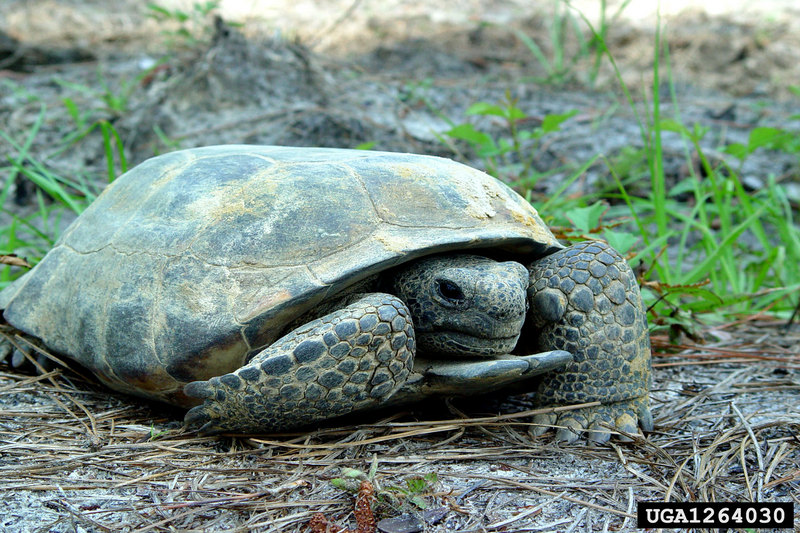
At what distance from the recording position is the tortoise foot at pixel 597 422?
2.02 m

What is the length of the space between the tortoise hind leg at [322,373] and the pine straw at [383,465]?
132mm

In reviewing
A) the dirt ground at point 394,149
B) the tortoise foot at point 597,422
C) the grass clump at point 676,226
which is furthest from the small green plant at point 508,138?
the tortoise foot at point 597,422

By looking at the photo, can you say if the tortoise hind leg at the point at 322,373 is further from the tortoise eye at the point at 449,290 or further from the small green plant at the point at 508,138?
the small green plant at the point at 508,138

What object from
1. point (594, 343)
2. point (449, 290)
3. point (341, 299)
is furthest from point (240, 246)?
point (594, 343)

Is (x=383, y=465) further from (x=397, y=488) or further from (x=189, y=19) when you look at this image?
(x=189, y=19)

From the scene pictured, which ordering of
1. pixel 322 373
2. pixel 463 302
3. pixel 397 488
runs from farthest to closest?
1. pixel 463 302
2. pixel 322 373
3. pixel 397 488

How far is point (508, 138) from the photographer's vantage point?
539cm

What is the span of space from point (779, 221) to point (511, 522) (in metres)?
2.91

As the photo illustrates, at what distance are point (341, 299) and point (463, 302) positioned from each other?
37cm

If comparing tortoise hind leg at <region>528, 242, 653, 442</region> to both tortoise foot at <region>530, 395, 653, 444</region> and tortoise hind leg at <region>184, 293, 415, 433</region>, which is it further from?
tortoise hind leg at <region>184, 293, 415, 433</region>

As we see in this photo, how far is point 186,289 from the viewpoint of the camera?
1.95 metres

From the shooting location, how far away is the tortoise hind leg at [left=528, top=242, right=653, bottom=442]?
204 cm

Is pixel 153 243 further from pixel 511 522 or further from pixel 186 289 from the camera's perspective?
pixel 511 522

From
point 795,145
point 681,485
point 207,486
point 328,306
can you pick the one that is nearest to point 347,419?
point 328,306
